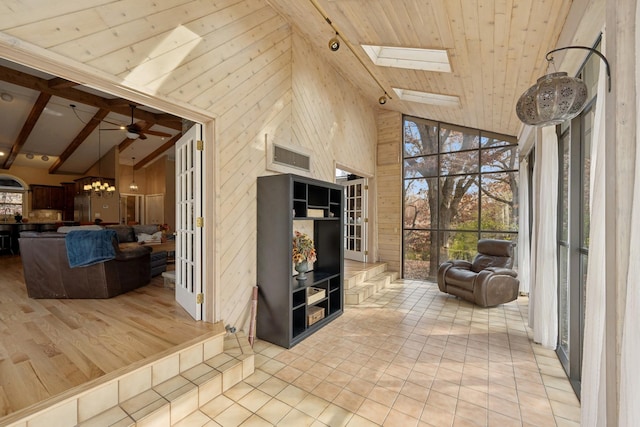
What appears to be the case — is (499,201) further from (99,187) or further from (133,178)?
(133,178)

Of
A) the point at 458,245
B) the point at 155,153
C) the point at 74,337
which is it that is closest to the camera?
the point at 74,337

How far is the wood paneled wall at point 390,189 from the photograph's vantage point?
6360mm

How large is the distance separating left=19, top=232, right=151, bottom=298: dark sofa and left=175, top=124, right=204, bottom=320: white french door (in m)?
0.96

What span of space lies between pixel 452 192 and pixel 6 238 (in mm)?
11377

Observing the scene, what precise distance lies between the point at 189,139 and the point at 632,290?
11.3ft

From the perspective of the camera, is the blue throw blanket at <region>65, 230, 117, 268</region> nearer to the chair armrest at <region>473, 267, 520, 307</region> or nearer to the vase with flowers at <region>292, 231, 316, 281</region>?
the vase with flowers at <region>292, 231, 316, 281</region>

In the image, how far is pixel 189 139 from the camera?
3004mm

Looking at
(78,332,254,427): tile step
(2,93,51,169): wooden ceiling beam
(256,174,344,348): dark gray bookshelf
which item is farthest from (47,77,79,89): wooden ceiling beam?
(78,332,254,427): tile step

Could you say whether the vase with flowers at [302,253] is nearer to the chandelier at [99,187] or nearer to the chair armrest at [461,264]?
the chair armrest at [461,264]

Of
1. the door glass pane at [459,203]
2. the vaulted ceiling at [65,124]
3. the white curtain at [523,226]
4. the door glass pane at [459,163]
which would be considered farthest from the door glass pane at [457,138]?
the vaulted ceiling at [65,124]

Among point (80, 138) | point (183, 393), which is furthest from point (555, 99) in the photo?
point (80, 138)

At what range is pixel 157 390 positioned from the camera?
6.52ft

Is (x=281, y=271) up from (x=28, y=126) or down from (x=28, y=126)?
down

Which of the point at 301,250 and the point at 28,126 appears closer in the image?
the point at 301,250
